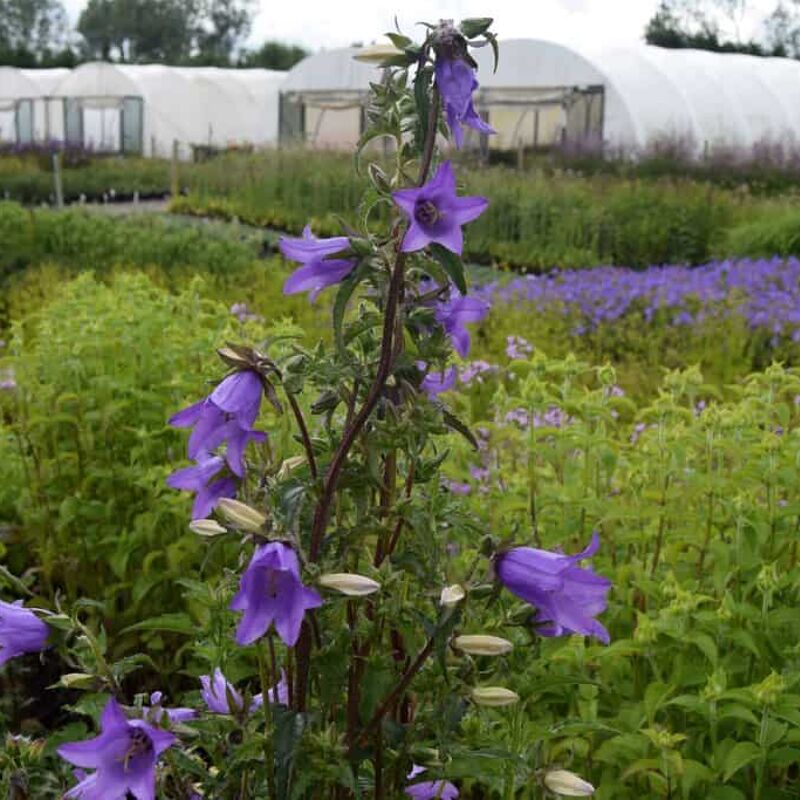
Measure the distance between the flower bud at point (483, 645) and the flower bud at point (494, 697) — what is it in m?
0.05

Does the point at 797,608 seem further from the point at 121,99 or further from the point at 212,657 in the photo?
the point at 121,99

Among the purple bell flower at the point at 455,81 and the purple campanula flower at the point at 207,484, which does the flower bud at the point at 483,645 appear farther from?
the purple bell flower at the point at 455,81

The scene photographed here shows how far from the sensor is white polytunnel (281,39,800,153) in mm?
19516

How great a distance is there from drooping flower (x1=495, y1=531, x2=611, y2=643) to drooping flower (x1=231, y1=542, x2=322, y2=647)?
0.24 meters

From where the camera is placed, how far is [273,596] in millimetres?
1365

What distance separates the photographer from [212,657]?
1.89 metres

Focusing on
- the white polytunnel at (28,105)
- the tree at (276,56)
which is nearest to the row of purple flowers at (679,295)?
the white polytunnel at (28,105)

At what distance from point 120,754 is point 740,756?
1.11 meters

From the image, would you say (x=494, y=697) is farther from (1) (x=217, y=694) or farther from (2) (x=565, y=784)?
(1) (x=217, y=694)

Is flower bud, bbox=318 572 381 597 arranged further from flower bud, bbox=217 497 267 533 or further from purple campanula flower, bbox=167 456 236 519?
purple campanula flower, bbox=167 456 236 519

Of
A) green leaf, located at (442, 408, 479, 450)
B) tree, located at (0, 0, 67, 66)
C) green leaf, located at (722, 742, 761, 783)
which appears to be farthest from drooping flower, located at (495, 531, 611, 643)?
tree, located at (0, 0, 67, 66)

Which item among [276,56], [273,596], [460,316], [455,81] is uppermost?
[276,56]

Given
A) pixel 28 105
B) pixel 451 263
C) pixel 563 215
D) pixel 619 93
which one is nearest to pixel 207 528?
pixel 451 263

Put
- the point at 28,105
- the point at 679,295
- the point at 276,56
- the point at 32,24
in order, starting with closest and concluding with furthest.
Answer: the point at 679,295
the point at 28,105
the point at 276,56
the point at 32,24
